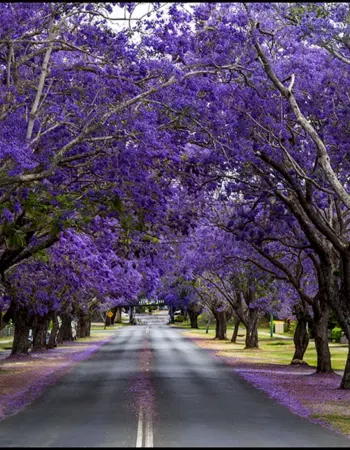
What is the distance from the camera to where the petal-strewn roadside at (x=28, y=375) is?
20.5 metres

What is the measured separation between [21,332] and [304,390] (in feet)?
76.4

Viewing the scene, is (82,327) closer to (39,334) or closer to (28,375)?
(39,334)

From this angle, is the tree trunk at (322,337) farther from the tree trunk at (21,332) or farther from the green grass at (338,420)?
the tree trunk at (21,332)

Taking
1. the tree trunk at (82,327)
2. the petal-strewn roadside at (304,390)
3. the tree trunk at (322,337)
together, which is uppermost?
the tree trunk at (82,327)

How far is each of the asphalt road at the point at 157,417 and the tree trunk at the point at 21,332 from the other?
1365 centimetres

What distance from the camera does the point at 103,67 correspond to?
18516 millimetres

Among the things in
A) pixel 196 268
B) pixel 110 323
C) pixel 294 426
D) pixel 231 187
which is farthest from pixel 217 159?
pixel 110 323

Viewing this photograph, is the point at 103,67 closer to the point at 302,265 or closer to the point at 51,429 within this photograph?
the point at 51,429

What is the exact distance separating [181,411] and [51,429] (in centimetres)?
380

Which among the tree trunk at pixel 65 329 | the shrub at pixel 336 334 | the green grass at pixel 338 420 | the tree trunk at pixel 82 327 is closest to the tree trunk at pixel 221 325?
the shrub at pixel 336 334

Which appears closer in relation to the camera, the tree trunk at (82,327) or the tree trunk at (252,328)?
the tree trunk at (252,328)

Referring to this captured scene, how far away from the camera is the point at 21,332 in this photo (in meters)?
43.7

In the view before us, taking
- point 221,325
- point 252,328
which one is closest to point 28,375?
point 252,328

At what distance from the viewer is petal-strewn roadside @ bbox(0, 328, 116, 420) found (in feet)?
Result: 67.4
